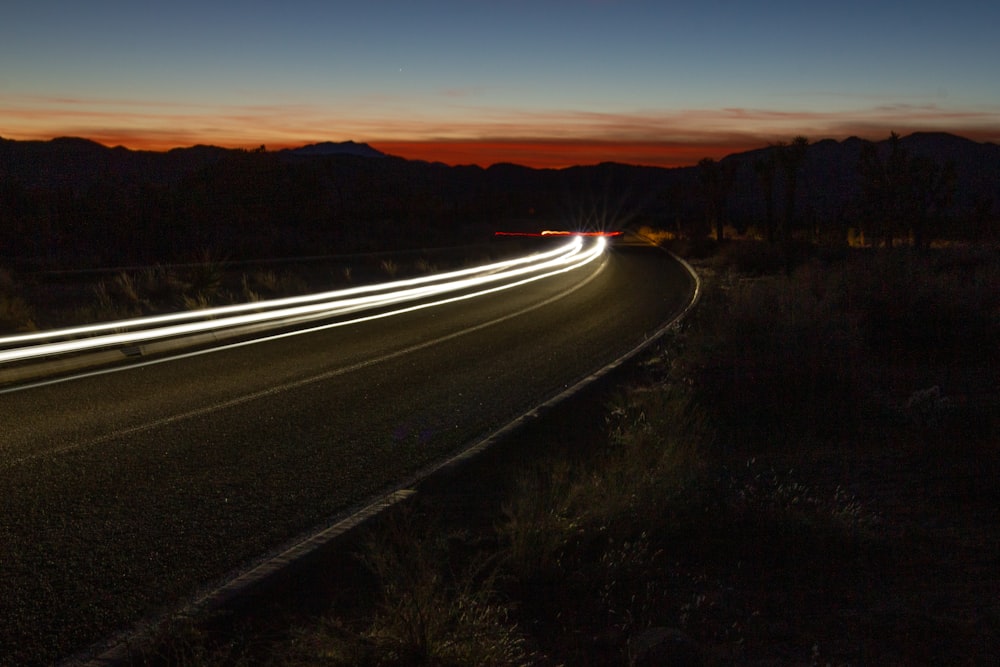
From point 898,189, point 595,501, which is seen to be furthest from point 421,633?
point 898,189

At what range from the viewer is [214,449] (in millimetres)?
8422

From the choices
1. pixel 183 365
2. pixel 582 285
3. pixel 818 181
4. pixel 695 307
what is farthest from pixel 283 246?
pixel 818 181

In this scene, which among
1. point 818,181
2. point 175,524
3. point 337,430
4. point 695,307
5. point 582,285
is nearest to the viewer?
point 175,524

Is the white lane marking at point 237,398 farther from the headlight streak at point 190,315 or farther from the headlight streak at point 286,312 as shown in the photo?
the headlight streak at point 190,315

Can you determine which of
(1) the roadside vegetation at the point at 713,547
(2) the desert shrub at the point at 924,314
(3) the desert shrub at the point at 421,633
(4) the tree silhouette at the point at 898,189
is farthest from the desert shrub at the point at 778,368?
(4) the tree silhouette at the point at 898,189

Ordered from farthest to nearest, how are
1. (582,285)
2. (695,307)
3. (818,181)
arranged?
(818,181)
(582,285)
(695,307)

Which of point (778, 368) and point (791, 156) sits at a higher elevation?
point (791, 156)

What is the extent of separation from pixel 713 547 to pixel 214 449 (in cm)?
485

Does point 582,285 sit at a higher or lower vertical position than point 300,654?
lower

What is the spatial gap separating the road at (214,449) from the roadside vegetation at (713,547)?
0.91 metres

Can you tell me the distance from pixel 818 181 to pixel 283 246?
14205 cm

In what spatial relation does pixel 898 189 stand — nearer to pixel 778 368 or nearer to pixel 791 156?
pixel 791 156

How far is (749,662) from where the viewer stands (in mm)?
4219

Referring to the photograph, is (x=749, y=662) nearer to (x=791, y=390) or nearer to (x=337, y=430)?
(x=337, y=430)
